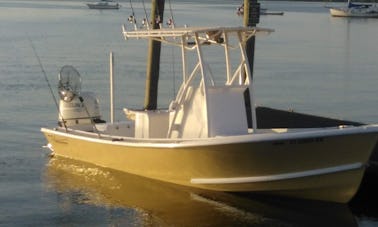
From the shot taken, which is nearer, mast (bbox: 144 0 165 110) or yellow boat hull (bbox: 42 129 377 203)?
yellow boat hull (bbox: 42 129 377 203)

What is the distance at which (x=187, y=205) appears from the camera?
18000mm

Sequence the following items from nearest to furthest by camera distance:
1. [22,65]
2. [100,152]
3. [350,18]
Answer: [100,152], [22,65], [350,18]

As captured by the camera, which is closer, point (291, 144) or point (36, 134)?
point (291, 144)

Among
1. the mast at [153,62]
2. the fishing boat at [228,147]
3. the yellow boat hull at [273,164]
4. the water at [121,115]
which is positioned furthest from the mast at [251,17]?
the yellow boat hull at [273,164]

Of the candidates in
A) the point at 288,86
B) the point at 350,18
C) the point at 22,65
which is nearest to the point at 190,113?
the point at 288,86

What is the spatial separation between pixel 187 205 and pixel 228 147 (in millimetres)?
1861

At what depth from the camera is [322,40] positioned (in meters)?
71.6

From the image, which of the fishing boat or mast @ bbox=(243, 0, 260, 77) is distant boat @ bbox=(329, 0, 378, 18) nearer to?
mast @ bbox=(243, 0, 260, 77)

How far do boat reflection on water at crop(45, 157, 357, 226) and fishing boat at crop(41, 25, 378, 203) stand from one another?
0.79 feet

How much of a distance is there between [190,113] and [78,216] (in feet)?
11.2

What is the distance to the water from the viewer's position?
1733 cm

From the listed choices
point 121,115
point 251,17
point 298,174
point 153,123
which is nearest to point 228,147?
point 298,174

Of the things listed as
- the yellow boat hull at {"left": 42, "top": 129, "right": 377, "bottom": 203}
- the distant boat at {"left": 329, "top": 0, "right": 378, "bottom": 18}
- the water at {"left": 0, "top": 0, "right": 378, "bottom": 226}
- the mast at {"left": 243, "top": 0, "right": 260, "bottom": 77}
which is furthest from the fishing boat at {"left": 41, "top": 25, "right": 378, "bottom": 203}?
the distant boat at {"left": 329, "top": 0, "right": 378, "bottom": 18}

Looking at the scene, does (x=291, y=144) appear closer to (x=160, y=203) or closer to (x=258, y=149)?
(x=258, y=149)
